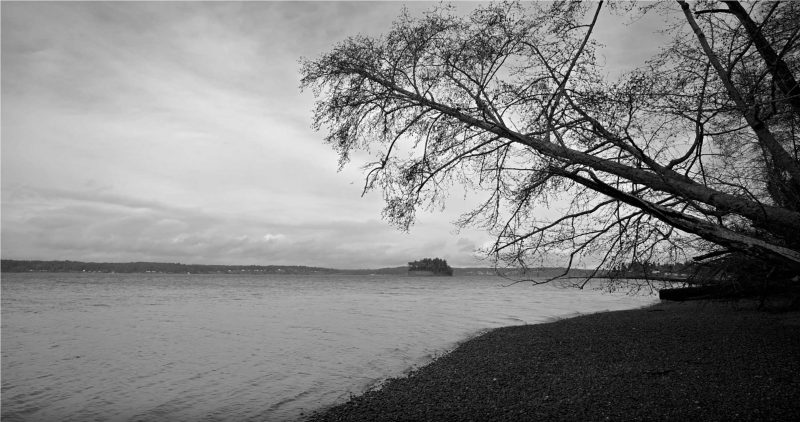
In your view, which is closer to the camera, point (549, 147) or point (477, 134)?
point (549, 147)

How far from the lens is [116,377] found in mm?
10180

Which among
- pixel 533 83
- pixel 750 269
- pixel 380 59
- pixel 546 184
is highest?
pixel 380 59

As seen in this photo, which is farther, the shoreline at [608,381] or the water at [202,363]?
the water at [202,363]

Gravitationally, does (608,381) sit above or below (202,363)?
above

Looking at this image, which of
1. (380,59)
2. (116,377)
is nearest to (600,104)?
(380,59)

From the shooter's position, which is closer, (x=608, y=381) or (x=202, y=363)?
(x=608, y=381)

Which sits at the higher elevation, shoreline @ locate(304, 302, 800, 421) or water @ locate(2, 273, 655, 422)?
shoreline @ locate(304, 302, 800, 421)

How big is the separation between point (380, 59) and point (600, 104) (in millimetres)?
3840

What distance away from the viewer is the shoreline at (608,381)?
575cm

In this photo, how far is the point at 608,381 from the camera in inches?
281

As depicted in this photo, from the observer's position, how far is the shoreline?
5750 mm

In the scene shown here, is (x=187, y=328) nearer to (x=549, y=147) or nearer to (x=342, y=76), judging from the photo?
(x=342, y=76)

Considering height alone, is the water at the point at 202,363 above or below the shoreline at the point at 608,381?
below

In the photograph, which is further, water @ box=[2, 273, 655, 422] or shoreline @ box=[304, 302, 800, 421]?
water @ box=[2, 273, 655, 422]
